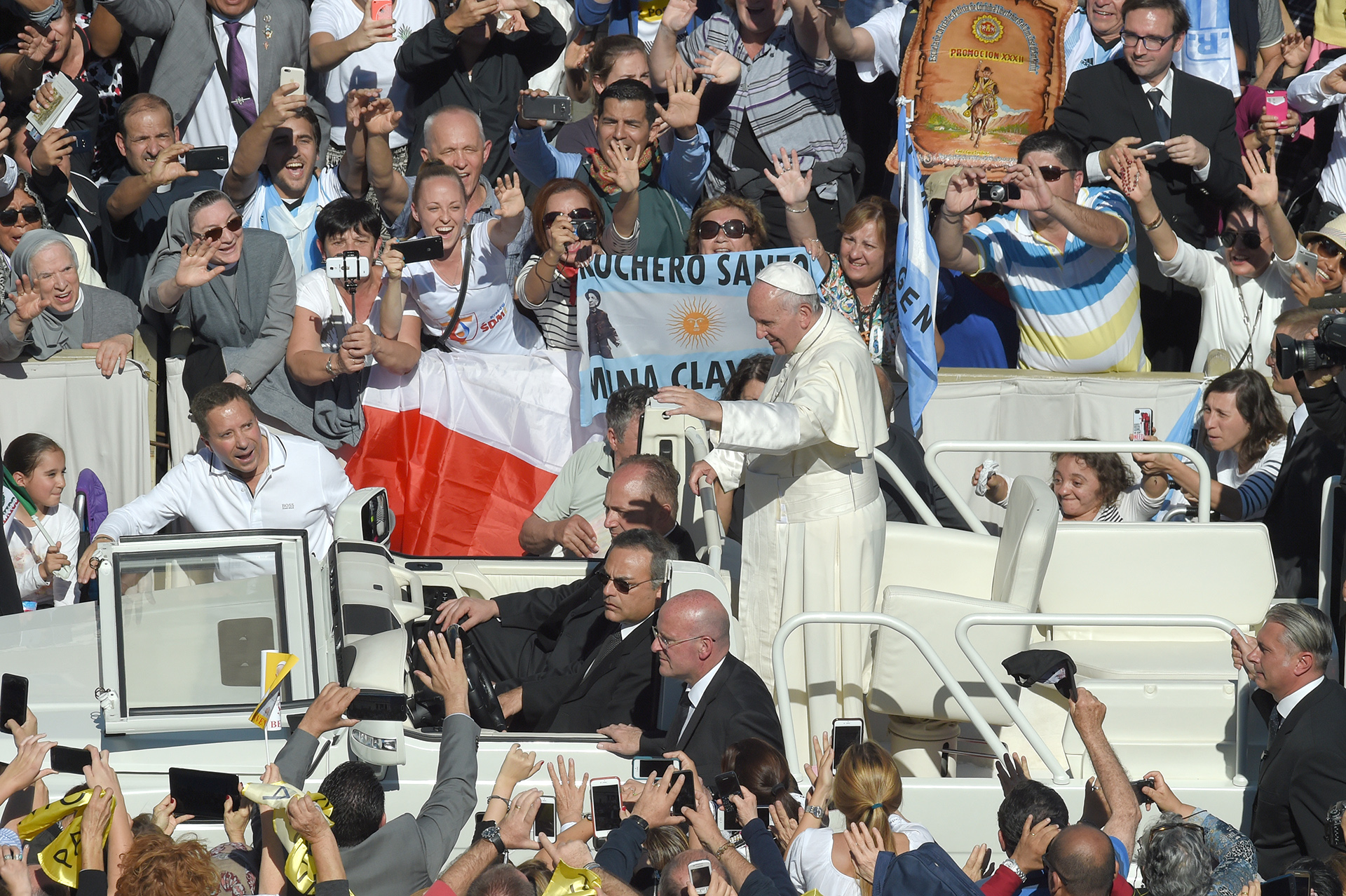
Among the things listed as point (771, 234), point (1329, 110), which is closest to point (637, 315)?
point (771, 234)

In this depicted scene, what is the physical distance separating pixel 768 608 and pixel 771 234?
297 centimetres

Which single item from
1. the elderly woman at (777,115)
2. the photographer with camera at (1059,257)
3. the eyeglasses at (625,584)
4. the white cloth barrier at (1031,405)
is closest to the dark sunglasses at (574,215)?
the elderly woman at (777,115)

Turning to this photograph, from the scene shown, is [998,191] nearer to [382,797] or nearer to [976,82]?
[976,82]

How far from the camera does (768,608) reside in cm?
702

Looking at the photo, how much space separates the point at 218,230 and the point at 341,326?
772 millimetres

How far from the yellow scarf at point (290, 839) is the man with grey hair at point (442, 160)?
4753 mm

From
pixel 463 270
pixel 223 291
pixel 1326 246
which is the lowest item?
pixel 223 291

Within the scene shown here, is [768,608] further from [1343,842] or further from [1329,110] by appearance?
[1329,110]

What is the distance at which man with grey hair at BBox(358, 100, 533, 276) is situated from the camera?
28.7 ft

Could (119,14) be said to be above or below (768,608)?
above

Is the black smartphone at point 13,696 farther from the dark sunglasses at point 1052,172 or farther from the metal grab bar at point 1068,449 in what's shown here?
the dark sunglasses at point 1052,172

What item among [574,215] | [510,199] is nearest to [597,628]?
[574,215]

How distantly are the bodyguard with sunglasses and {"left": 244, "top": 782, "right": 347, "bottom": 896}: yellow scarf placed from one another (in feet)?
6.77

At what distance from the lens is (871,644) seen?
22.8ft
